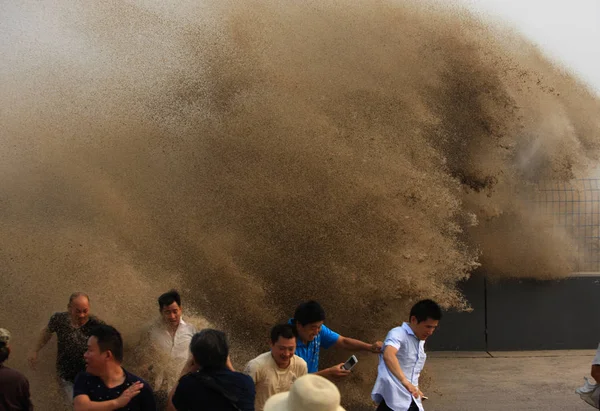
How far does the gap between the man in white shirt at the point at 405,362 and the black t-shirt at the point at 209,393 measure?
159cm

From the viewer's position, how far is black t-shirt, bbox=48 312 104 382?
5.45m

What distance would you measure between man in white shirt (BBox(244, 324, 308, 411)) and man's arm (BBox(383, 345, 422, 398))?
2.44ft

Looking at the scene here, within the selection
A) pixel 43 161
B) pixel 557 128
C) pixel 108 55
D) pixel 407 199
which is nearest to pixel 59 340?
pixel 43 161

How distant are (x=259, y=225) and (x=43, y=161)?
7.53 feet

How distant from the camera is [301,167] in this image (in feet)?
27.2

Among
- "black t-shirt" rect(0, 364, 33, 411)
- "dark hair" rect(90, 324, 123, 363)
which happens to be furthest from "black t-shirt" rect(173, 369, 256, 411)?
"black t-shirt" rect(0, 364, 33, 411)

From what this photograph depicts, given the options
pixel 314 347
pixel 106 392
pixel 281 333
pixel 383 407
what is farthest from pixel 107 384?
pixel 383 407

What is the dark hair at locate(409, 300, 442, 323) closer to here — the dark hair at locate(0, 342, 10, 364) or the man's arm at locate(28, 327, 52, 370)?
the dark hair at locate(0, 342, 10, 364)

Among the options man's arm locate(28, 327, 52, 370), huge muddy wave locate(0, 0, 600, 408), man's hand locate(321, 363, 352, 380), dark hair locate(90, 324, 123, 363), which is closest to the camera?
dark hair locate(90, 324, 123, 363)

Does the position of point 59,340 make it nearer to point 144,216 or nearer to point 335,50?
point 144,216

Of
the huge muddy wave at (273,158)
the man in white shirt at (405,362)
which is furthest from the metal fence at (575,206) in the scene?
the man in white shirt at (405,362)

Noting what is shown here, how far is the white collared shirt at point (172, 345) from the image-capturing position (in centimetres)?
561

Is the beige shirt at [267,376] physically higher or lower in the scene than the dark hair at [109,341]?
lower

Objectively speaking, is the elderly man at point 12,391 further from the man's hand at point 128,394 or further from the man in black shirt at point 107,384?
the man's hand at point 128,394
